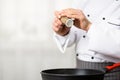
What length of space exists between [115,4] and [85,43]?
0.17m

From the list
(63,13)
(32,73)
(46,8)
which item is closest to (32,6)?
(46,8)

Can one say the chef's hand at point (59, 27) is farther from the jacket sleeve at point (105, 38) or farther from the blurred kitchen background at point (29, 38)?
the blurred kitchen background at point (29, 38)

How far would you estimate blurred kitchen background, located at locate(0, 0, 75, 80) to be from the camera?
1.18 m

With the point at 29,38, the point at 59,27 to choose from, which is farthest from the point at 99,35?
the point at 29,38

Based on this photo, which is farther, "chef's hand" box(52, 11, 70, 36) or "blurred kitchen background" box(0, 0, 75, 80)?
"blurred kitchen background" box(0, 0, 75, 80)

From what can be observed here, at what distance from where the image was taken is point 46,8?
3.87ft

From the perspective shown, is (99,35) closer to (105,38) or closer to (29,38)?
(105,38)

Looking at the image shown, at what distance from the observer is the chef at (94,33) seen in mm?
722

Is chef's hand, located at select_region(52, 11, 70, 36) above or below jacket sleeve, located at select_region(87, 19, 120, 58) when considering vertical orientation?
above

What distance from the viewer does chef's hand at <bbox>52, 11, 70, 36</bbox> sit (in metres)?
0.78

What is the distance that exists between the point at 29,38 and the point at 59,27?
391 mm

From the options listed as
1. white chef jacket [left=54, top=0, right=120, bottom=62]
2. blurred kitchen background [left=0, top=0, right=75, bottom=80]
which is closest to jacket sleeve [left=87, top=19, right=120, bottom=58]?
white chef jacket [left=54, top=0, right=120, bottom=62]

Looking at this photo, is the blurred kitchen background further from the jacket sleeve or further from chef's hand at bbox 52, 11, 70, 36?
the jacket sleeve

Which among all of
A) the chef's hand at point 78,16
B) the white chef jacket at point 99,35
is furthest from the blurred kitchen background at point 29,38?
the chef's hand at point 78,16
